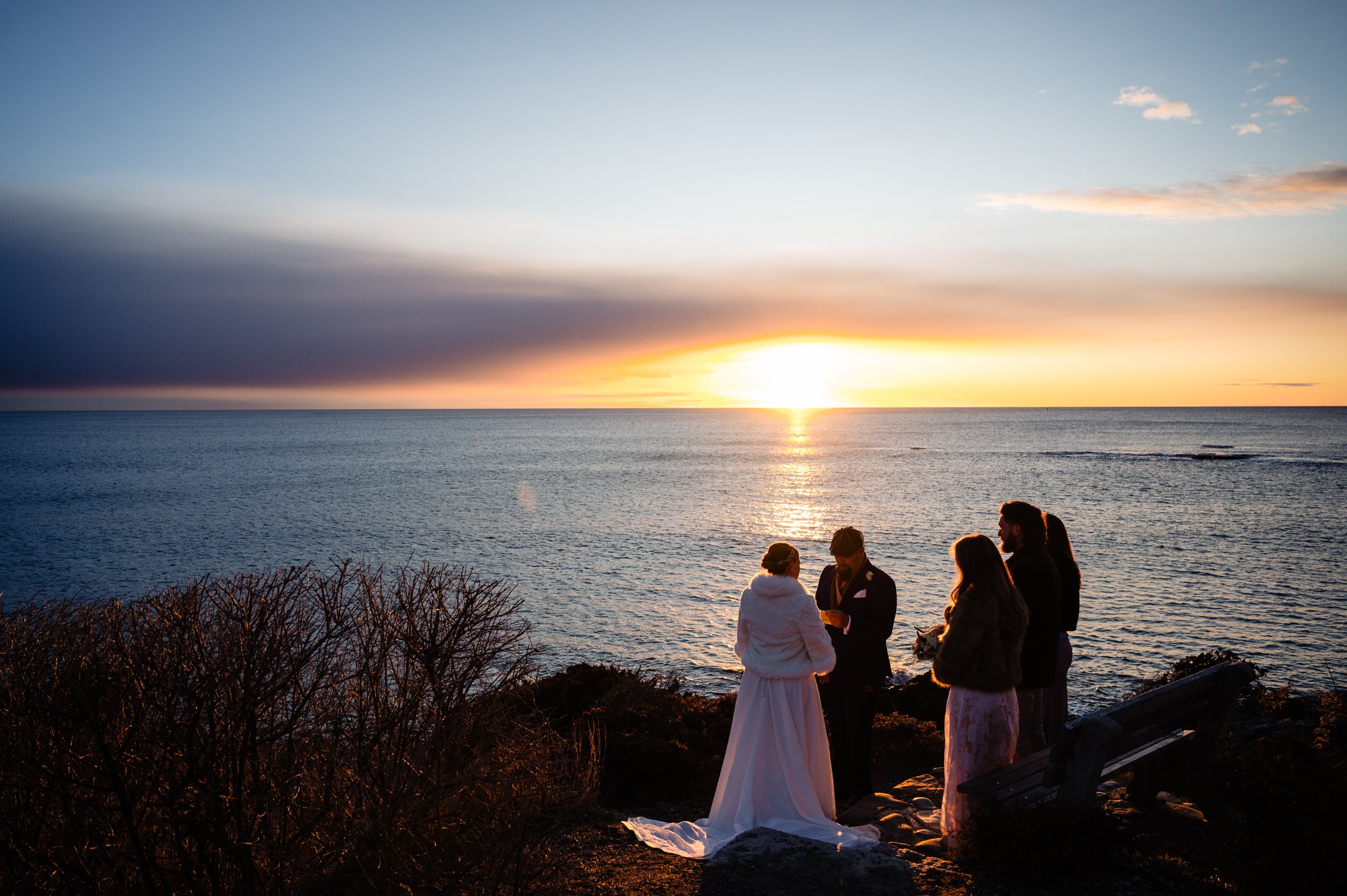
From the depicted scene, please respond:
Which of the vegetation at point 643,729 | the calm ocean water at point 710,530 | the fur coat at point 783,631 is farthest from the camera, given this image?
the calm ocean water at point 710,530

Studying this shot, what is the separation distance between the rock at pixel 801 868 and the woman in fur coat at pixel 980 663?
26.3 inches

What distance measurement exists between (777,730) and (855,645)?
1254mm

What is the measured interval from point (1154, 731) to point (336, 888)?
6147 mm

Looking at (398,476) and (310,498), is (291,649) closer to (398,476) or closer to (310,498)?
(310,498)

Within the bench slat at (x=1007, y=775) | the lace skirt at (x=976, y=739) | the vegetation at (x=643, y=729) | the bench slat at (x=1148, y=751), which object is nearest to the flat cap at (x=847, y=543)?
the lace skirt at (x=976, y=739)

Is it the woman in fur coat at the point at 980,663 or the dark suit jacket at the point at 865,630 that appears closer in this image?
the woman in fur coat at the point at 980,663

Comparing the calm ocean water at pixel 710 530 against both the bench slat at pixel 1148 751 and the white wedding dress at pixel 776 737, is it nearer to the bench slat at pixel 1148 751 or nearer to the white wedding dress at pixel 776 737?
the bench slat at pixel 1148 751

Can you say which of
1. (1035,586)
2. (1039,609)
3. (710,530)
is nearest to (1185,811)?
(1039,609)

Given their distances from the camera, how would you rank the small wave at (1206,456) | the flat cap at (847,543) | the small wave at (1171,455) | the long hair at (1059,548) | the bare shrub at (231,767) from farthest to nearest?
the small wave at (1171,455) < the small wave at (1206,456) < the long hair at (1059,548) < the flat cap at (847,543) < the bare shrub at (231,767)

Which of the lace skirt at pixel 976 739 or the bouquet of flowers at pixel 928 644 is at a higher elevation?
the bouquet of flowers at pixel 928 644

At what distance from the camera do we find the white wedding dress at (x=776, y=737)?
6383 millimetres

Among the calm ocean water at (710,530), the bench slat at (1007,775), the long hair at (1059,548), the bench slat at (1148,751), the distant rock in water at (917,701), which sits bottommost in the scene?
the calm ocean water at (710,530)

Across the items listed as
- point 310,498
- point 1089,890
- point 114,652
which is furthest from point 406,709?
point 310,498

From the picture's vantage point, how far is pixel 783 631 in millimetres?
6469
